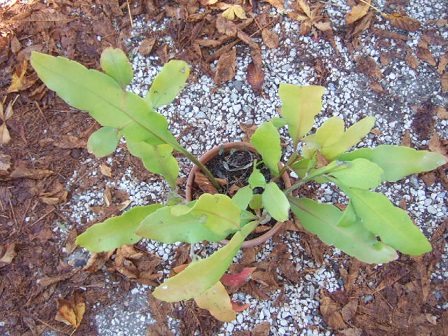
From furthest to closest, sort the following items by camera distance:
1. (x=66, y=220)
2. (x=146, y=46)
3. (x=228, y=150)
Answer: (x=146, y=46), (x=66, y=220), (x=228, y=150)

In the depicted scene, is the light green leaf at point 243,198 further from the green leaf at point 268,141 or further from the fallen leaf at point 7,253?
the fallen leaf at point 7,253

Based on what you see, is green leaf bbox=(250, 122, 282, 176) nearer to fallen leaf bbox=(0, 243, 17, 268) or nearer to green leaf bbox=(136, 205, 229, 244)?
green leaf bbox=(136, 205, 229, 244)

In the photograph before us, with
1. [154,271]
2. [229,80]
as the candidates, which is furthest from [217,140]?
[154,271]

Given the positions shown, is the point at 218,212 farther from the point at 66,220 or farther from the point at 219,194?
the point at 66,220

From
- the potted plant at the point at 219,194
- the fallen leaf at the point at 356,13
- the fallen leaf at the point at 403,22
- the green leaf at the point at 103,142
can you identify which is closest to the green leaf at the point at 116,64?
the potted plant at the point at 219,194

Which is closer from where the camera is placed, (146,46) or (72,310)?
(72,310)

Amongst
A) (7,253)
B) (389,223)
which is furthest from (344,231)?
(7,253)
